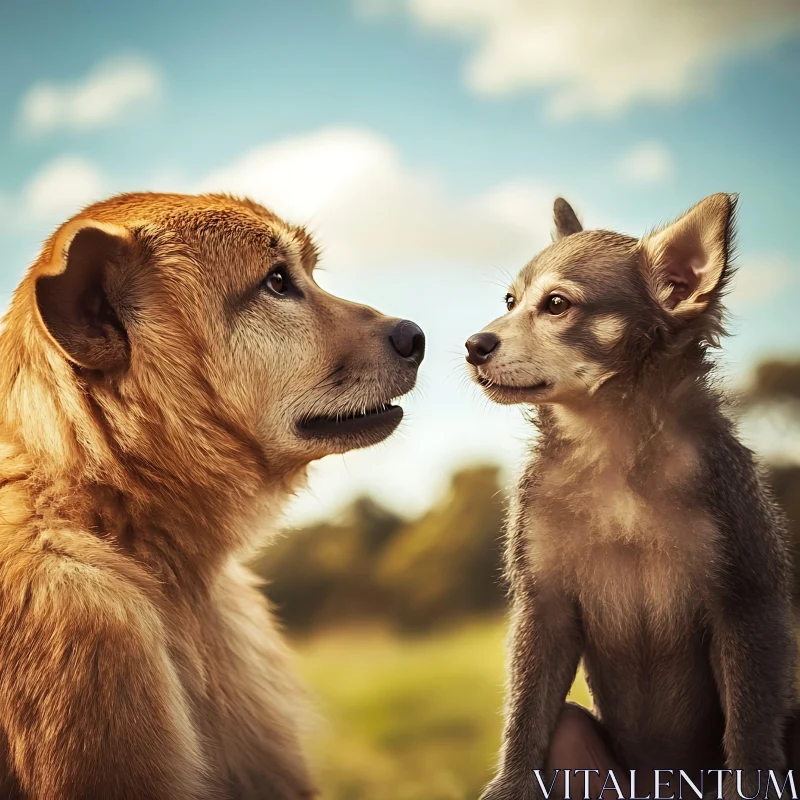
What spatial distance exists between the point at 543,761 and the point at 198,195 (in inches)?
42.0

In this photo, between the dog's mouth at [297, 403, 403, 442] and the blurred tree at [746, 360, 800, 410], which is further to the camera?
the blurred tree at [746, 360, 800, 410]

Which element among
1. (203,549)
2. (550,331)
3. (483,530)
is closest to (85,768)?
(203,549)

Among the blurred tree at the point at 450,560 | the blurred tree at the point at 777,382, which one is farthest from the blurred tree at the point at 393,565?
the blurred tree at the point at 777,382

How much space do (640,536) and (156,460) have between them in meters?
0.73

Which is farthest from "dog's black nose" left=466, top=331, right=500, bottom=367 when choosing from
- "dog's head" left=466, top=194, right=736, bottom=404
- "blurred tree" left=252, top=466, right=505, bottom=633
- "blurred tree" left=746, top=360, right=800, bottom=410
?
"blurred tree" left=252, top=466, right=505, bottom=633

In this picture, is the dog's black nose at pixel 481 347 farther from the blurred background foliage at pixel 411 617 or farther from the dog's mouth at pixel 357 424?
the blurred background foliage at pixel 411 617

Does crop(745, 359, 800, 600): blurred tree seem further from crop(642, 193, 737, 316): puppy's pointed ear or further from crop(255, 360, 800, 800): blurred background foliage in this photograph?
crop(642, 193, 737, 316): puppy's pointed ear

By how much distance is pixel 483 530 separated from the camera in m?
2.85

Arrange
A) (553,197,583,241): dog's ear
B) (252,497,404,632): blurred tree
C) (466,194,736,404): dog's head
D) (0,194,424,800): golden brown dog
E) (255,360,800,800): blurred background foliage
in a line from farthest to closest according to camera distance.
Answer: (252,497,404,632): blurred tree < (255,360,800,800): blurred background foliage < (553,197,583,241): dog's ear < (466,194,736,404): dog's head < (0,194,424,800): golden brown dog

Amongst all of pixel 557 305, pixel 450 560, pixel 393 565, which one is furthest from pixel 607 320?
pixel 393 565

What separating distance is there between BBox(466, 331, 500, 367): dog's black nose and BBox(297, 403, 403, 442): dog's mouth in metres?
0.19

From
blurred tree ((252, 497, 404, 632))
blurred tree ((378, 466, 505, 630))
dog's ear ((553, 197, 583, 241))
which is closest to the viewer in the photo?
dog's ear ((553, 197, 583, 241))

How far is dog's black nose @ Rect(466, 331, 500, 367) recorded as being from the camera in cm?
137

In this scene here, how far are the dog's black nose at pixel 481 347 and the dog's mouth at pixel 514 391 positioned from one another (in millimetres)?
27
